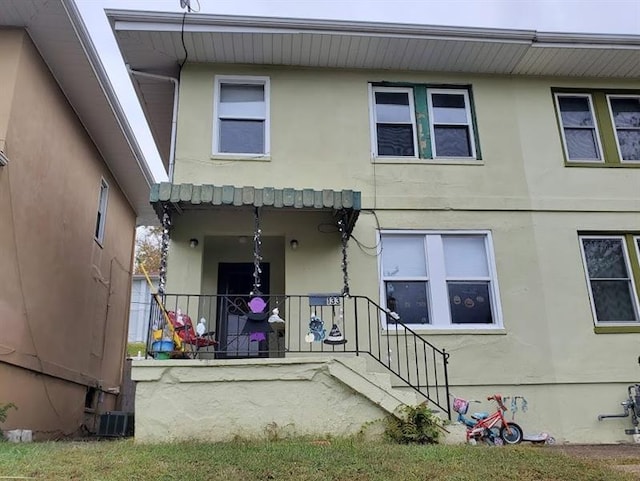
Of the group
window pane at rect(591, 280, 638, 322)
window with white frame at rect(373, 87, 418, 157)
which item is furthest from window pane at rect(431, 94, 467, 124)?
window pane at rect(591, 280, 638, 322)

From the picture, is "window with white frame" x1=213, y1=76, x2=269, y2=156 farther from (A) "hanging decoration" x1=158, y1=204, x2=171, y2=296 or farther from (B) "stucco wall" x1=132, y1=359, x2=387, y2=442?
(B) "stucco wall" x1=132, y1=359, x2=387, y2=442

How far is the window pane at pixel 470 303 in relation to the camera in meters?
8.03

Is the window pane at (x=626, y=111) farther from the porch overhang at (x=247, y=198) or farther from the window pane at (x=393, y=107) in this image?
the porch overhang at (x=247, y=198)

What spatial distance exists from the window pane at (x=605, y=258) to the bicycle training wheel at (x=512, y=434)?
2.84 m

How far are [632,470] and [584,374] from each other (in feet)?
9.89

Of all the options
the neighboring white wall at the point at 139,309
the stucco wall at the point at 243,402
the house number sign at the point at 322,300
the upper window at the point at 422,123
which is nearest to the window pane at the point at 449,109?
the upper window at the point at 422,123

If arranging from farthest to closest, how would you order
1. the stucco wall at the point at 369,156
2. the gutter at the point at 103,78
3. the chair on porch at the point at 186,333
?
1. the stucco wall at the point at 369,156
2. the gutter at the point at 103,78
3. the chair on porch at the point at 186,333

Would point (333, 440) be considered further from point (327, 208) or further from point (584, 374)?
point (584, 374)

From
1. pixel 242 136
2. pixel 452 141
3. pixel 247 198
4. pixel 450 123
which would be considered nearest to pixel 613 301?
pixel 452 141

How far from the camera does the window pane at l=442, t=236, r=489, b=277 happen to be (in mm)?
8258

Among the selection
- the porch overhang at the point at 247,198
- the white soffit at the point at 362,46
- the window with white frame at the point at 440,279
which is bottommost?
the window with white frame at the point at 440,279

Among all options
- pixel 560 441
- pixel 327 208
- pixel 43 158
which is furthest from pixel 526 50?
pixel 43 158

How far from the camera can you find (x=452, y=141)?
29.4 ft

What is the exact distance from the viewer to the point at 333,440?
6.05 metres
